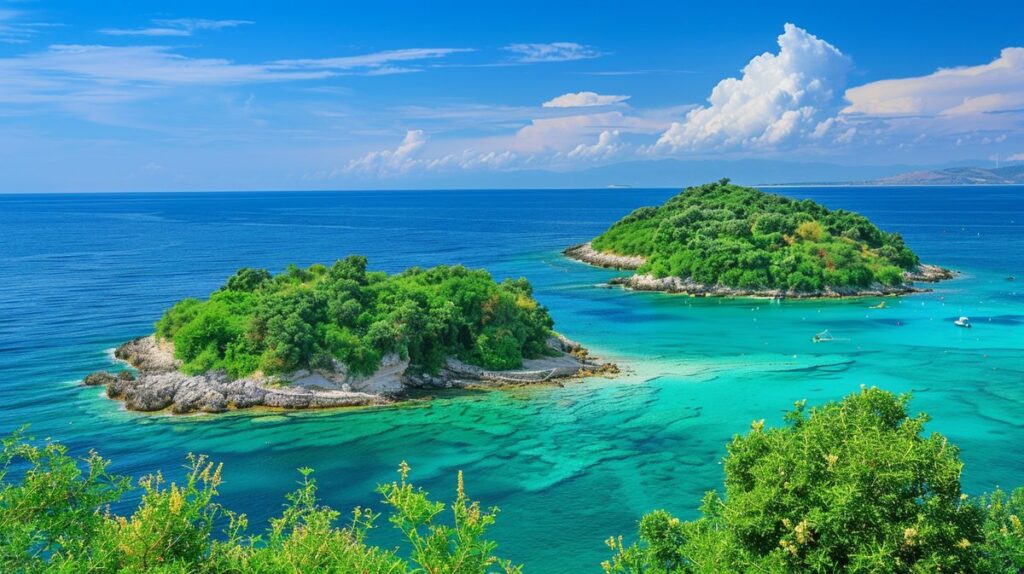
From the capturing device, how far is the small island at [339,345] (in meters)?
46.2

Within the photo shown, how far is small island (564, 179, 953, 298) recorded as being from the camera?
90.2m

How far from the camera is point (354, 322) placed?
50.2 metres

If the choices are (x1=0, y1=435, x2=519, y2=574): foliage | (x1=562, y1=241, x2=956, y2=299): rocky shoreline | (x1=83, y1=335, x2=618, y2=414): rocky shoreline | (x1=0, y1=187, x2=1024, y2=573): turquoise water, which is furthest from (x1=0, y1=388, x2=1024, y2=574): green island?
(x1=562, y1=241, x2=956, y2=299): rocky shoreline

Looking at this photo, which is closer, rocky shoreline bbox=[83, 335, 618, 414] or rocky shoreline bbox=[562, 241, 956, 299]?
rocky shoreline bbox=[83, 335, 618, 414]

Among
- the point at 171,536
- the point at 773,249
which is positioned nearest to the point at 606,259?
the point at 773,249

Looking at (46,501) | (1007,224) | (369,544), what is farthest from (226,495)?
(1007,224)

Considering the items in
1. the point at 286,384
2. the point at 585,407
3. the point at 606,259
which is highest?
the point at 606,259

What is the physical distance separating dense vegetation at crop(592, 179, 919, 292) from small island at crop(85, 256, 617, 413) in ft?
133

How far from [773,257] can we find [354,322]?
203 feet

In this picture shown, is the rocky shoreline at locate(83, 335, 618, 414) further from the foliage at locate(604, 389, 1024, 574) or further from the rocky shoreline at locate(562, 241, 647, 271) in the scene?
the rocky shoreline at locate(562, 241, 647, 271)

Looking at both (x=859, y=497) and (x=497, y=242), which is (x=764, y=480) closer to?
(x=859, y=497)

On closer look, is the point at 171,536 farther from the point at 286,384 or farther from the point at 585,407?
the point at 585,407

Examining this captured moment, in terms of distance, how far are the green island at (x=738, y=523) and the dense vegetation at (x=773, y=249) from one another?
7501 cm

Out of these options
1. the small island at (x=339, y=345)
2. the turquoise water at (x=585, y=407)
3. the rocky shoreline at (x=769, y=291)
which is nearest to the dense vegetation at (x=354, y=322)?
the small island at (x=339, y=345)
